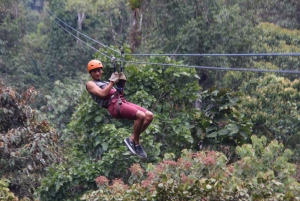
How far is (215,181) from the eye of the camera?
554cm

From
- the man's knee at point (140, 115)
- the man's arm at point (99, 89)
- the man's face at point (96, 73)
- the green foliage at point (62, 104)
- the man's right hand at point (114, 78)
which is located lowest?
the green foliage at point (62, 104)

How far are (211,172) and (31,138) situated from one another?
13.1 feet

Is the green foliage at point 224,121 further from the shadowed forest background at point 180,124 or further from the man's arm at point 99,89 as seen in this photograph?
the man's arm at point 99,89

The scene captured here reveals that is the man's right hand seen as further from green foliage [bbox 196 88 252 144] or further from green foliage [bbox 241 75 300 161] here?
green foliage [bbox 241 75 300 161]

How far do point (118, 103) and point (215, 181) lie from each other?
4.21ft

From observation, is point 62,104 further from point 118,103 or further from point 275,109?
point 118,103

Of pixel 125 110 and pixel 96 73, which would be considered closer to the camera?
pixel 125 110

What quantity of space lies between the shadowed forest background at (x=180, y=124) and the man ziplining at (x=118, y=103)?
48 centimetres

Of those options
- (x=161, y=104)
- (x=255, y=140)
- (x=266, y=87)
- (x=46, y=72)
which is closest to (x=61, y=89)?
(x=46, y=72)

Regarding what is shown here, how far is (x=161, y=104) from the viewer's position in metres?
9.48

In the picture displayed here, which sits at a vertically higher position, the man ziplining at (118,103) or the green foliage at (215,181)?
the man ziplining at (118,103)

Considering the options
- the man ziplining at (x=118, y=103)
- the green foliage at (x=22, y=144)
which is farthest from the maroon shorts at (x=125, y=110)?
the green foliage at (x=22, y=144)

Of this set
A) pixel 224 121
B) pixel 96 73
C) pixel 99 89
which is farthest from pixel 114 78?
pixel 224 121

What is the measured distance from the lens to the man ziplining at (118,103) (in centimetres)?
538
